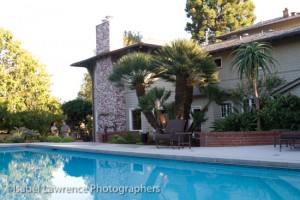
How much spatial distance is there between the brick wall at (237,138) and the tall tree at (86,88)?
2895 cm

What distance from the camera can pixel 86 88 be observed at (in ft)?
137

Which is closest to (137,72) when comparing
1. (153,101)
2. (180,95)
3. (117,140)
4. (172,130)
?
(153,101)

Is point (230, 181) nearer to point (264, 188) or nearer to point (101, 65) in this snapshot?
point (264, 188)

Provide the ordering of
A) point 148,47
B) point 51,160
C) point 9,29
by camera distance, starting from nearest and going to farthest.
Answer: point 51,160, point 148,47, point 9,29

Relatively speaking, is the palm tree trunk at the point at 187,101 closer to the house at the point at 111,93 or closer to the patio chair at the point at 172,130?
the patio chair at the point at 172,130

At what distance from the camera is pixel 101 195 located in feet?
22.8

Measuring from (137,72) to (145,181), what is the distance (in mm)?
7514

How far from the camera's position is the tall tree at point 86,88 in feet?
134

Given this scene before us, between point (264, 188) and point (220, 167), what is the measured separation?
7.39ft

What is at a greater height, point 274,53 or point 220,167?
point 274,53

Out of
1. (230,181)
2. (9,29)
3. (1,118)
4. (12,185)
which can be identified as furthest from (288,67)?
(9,29)

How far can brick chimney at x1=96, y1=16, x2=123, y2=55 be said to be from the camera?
2230cm

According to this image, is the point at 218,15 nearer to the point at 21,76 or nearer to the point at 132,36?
the point at 132,36

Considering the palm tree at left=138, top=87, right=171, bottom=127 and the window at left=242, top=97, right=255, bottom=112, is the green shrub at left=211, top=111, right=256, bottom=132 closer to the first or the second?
the window at left=242, top=97, right=255, bottom=112
